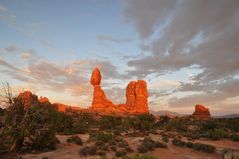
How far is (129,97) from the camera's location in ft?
356

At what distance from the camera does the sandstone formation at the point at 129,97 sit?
100 m

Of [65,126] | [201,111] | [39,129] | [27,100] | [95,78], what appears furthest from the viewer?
[95,78]

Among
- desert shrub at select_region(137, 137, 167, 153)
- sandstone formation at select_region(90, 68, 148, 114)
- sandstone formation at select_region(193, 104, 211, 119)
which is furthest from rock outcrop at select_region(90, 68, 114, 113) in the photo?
desert shrub at select_region(137, 137, 167, 153)

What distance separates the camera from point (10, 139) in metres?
18.5

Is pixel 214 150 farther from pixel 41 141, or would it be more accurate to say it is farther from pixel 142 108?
pixel 142 108

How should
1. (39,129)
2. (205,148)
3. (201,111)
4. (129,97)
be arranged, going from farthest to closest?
(129,97)
(201,111)
(205,148)
(39,129)

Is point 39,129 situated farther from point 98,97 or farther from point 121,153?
point 98,97

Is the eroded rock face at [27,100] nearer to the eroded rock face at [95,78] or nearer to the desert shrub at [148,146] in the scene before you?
the desert shrub at [148,146]

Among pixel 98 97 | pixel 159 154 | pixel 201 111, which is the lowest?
pixel 159 154

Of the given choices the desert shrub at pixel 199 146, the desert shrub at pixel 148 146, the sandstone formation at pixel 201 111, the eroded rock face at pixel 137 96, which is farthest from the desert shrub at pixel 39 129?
the eroded rock face at pixel 137 96

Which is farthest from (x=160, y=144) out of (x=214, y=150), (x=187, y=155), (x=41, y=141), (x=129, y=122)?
(x=129, y=122)

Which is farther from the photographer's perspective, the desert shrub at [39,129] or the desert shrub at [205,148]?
the desert shrub at [205,148]

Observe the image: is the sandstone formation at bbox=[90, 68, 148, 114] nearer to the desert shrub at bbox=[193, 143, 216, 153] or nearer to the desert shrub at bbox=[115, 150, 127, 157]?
the desert shrub at bbox=[193, 143, 216, 153]

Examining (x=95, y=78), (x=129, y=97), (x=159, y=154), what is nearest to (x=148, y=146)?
(x=159, y=154)
